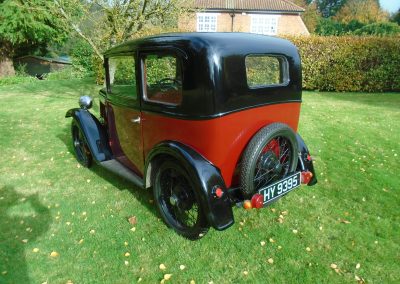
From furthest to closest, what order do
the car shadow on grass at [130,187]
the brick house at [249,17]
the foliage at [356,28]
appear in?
1. the foliage at [356,28]
2. the brick house at [249,17]
3. the car shadow on grass at [130,187]

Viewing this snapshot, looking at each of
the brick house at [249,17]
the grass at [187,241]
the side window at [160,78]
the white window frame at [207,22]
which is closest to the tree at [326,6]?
the brick house at [249,17]

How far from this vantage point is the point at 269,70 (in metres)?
3.35

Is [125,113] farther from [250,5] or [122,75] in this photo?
[250,5]

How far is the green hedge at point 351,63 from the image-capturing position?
37.2 feet

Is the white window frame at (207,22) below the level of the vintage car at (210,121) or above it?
above

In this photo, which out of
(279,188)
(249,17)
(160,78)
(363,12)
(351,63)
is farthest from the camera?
(363,12)

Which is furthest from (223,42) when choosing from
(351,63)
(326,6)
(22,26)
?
(326,6)

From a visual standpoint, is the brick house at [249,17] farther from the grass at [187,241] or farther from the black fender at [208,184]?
the black fender at [208,184]

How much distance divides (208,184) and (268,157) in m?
0.73

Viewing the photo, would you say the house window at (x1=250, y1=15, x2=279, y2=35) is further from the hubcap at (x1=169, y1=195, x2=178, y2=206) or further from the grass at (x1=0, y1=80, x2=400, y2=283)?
the hubcap at (x1=169, y1=195, x2=178, y2=206)

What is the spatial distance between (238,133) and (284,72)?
1.02 m

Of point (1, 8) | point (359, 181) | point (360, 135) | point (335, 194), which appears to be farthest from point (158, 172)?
point (1, 8)

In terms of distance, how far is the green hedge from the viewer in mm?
11336

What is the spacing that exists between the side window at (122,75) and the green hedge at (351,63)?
9.81 metres
